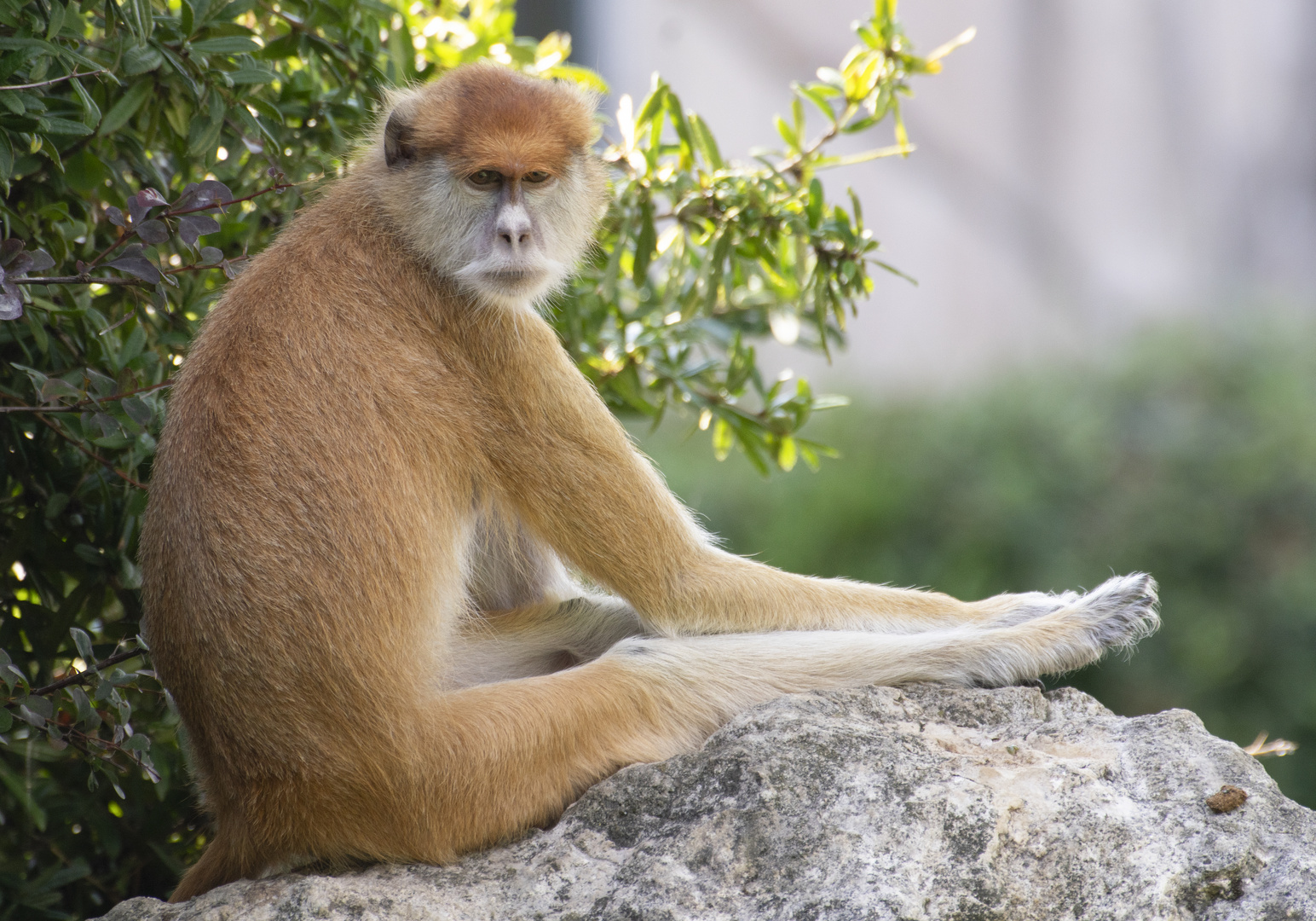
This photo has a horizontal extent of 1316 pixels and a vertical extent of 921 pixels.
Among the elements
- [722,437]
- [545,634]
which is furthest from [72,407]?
[722,437]

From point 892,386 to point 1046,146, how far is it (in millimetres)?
4323

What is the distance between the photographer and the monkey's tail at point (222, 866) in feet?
7.25

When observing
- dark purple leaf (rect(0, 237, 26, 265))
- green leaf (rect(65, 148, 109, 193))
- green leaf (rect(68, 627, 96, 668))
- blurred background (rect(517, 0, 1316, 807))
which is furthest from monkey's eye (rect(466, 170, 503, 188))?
blurred background (rect(517, 0, 1316, 807))

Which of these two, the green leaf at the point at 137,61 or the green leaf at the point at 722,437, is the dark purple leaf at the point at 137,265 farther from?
the green leaf at the point at 722,437

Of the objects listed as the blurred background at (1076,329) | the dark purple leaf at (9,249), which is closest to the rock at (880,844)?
the dark purple leaf at (9,249)

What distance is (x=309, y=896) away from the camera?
201 cm

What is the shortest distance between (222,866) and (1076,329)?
9.60m

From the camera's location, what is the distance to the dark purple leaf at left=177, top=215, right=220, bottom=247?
7.16 ft

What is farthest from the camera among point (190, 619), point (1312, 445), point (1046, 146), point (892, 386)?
point (1046, 146)

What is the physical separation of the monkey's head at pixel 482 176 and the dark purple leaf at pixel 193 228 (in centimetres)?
52

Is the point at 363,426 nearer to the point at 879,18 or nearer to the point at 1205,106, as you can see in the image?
the point at 879,18

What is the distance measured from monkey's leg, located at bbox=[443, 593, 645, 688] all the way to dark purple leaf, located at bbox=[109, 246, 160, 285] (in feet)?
3.17

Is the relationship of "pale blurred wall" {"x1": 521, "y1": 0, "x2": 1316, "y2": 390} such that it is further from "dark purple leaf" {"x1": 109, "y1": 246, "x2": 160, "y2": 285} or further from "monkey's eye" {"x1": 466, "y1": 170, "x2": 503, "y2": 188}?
"dark purple leaf" {"x1": 109, "y1": 246, "x2": 160, "y2": 285}

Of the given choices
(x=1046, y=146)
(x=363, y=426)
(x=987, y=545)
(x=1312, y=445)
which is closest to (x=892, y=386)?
(x=987, y=545)
